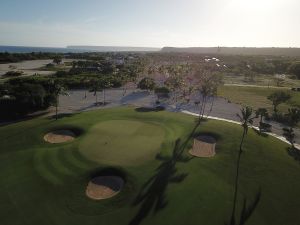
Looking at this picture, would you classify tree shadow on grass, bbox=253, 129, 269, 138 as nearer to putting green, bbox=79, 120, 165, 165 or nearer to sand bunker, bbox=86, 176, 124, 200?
putting green, bbox=79, 120, 165, 165

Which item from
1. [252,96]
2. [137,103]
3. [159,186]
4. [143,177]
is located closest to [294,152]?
[159,186]

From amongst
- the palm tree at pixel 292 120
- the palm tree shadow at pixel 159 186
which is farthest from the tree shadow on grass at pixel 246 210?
the palm tree at pixel 292 120

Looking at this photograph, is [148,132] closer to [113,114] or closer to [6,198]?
[113,114]

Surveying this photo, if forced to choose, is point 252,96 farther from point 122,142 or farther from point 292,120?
point 122,142

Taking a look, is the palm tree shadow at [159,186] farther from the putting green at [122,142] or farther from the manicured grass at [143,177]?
the putting green at [122,142]

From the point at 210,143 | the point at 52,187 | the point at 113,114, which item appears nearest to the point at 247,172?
the point at 210,143

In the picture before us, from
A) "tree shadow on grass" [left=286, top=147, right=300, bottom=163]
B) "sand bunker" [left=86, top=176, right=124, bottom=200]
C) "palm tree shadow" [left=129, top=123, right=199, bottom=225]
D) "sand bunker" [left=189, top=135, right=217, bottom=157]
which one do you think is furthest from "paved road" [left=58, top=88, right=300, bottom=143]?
"sand bunker" [left=86, top=176, right=124, bottom=200]
